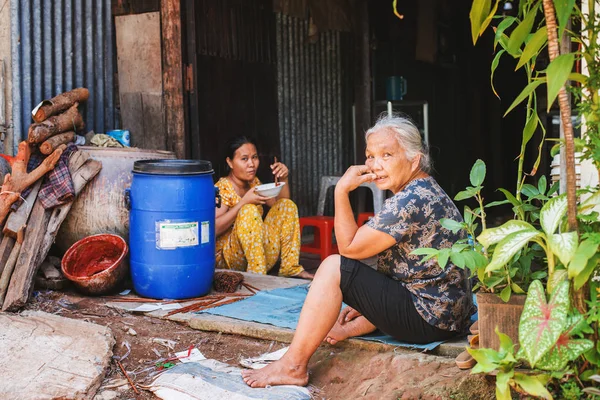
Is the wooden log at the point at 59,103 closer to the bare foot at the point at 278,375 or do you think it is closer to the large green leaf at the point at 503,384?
the bare foot at the point at 278,375

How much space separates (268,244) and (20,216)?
5.95 feet

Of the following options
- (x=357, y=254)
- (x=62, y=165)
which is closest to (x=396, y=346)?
(x=357, y=254)

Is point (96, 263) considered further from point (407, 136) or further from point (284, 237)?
point (407, 136)

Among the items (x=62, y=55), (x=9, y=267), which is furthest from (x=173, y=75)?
(x=9, y=267)

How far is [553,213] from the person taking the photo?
7.52 feet

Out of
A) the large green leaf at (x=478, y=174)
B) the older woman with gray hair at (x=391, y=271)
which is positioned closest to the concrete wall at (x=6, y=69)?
the older woman with gray hair at (x=391, y=271)

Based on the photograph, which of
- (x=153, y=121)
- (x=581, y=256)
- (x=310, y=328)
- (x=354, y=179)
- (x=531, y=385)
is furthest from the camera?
(x=153, y=121)

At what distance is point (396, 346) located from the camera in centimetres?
324

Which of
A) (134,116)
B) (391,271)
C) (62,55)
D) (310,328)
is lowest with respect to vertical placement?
(310,328)

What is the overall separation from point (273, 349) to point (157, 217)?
4.11 feet

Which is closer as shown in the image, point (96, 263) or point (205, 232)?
point (205, 232)

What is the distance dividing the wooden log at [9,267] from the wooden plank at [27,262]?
3 cm

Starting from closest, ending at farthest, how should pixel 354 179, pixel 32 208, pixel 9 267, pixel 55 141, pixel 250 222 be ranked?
pixel 354 179
pixel 9 267
pixel 32 208
pixel 55 141
pixel 250 222

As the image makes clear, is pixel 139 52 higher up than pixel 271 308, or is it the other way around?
pixel 139 52
